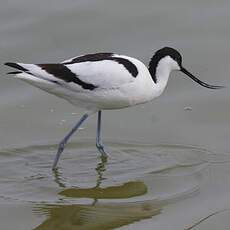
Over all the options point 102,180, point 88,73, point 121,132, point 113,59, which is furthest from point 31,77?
point 121,132

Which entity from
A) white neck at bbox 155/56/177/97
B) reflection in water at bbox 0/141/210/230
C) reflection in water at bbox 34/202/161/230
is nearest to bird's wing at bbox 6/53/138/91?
white neck at bbox 155/56/177/97

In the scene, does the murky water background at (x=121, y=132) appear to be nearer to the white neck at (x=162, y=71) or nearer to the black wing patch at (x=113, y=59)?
the white neck at (x=162, y=71)

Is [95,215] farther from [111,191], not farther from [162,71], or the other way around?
[162,71]

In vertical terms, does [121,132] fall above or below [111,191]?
above

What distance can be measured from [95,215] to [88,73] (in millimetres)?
1076

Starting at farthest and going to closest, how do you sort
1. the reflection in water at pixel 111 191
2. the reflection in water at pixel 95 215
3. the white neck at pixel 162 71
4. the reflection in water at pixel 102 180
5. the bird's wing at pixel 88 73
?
the white neck at pixel 162 71 < the bird's wing at pixel 88 73 < the reflection in water at pixel 111 191 < the reflection in water at pixel 102 180 < the reflection in water at pixel 95 215

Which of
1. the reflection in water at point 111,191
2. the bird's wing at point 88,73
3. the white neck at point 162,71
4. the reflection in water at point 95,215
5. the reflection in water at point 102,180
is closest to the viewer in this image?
the reflection in water at point 95,215

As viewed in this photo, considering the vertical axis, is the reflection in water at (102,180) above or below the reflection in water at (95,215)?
above

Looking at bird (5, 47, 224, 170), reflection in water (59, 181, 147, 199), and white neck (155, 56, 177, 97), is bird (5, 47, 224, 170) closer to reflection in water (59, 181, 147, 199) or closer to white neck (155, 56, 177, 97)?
white neck (155, 56, 177, 97)

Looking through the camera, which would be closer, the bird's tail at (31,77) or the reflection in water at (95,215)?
the reflection in water at (95,215)

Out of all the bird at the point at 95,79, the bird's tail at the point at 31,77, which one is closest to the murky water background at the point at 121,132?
the bird at the point at 95,79

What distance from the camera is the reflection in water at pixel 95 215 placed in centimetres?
500

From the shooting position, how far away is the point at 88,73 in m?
5.78

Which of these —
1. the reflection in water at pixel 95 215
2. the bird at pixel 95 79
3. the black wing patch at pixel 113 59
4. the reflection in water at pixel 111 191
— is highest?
the black wing patch at pixel 113 59
